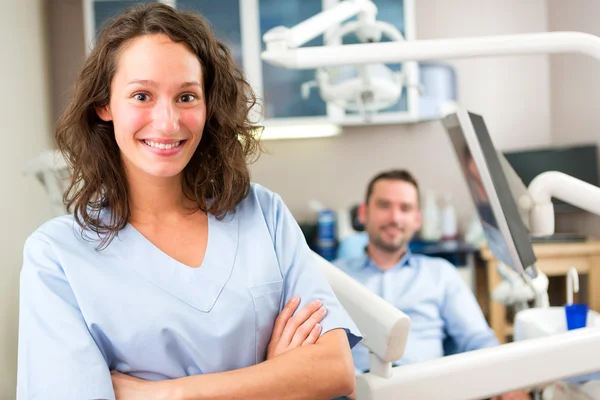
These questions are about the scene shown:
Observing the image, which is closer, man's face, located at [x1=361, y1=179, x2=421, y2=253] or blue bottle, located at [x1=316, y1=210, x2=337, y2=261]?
man's face, located at [x1=361, y1=179, x2=421, y2=253]

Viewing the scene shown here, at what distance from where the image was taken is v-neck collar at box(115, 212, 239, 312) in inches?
37.6

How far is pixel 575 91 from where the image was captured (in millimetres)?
3574

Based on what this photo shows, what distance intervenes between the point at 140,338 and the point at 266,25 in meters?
2.86

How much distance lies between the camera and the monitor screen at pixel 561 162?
341cm

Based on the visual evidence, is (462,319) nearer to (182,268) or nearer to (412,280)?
(412,280)

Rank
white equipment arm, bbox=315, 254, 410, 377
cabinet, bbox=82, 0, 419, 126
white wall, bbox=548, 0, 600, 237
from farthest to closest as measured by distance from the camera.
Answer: cabinet, bbox=82, 0, 419, 126 < white wall, bbox=548, 0, 600, 237 < white equipment arm, bbox=315, 254, 410, 377

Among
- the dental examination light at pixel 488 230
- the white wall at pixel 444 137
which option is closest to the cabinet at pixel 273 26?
the white wall at pixel 444 137

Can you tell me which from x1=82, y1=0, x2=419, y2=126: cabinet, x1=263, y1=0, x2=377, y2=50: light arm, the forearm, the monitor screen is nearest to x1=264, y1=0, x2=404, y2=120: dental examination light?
x1=263, y1=0, x2=377, y2=50: light arm

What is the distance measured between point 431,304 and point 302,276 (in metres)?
1.15

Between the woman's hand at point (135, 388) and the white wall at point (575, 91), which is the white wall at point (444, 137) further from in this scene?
the woman's hand at point (135, 388)

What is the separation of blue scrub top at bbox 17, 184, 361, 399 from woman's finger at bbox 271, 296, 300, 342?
0.04ft

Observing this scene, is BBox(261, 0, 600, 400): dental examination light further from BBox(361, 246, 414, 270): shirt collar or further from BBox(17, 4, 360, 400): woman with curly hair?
BBox(361, 246, 414, 270): shirt collar

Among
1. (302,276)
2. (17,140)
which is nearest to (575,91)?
(17,140)

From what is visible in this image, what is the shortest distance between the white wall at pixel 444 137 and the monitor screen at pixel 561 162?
0.23m
